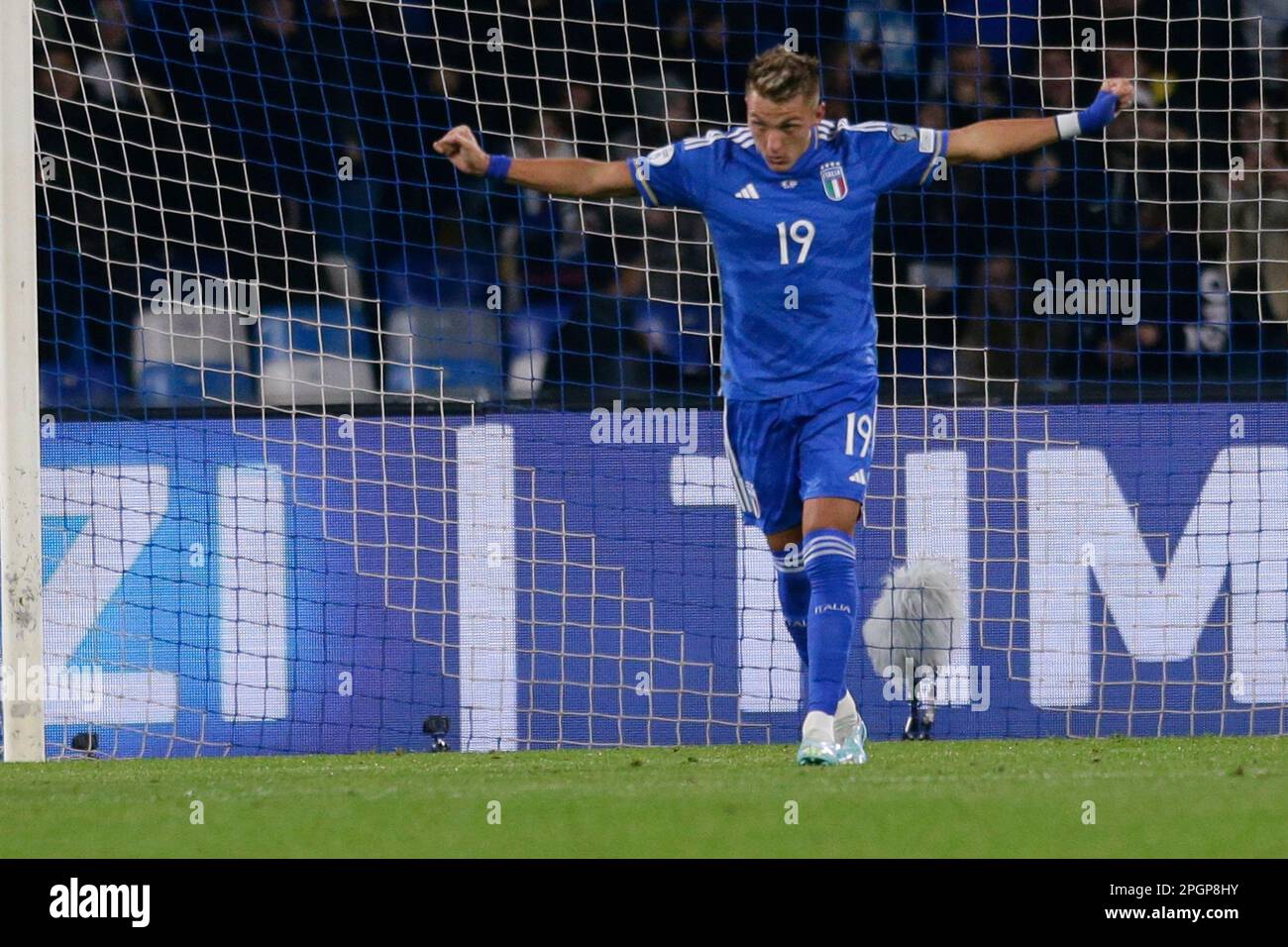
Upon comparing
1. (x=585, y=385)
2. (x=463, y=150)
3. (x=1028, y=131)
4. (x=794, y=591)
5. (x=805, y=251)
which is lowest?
(x=794, y=591)

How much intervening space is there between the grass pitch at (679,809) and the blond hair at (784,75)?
1.95 m

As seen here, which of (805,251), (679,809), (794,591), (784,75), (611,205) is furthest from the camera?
(611,205)

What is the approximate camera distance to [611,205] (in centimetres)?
903

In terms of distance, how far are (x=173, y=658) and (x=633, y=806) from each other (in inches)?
165

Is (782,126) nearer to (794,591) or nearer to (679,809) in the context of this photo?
(794,591)

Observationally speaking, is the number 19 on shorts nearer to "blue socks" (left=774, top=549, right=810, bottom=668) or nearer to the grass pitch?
"blue socks" (left=774, top=549, right=810, bottom=668)

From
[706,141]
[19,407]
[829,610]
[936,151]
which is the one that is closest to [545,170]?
[706,141]

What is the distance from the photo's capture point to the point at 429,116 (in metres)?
9.11

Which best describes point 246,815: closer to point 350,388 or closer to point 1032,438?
point 350,388

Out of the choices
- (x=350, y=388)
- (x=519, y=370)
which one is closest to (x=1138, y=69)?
(x=519, y=370)

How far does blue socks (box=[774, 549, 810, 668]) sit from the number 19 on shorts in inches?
21.2

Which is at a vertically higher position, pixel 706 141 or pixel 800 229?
pixel 706 141

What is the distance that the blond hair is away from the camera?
578 cm

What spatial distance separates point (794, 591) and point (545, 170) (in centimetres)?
160
